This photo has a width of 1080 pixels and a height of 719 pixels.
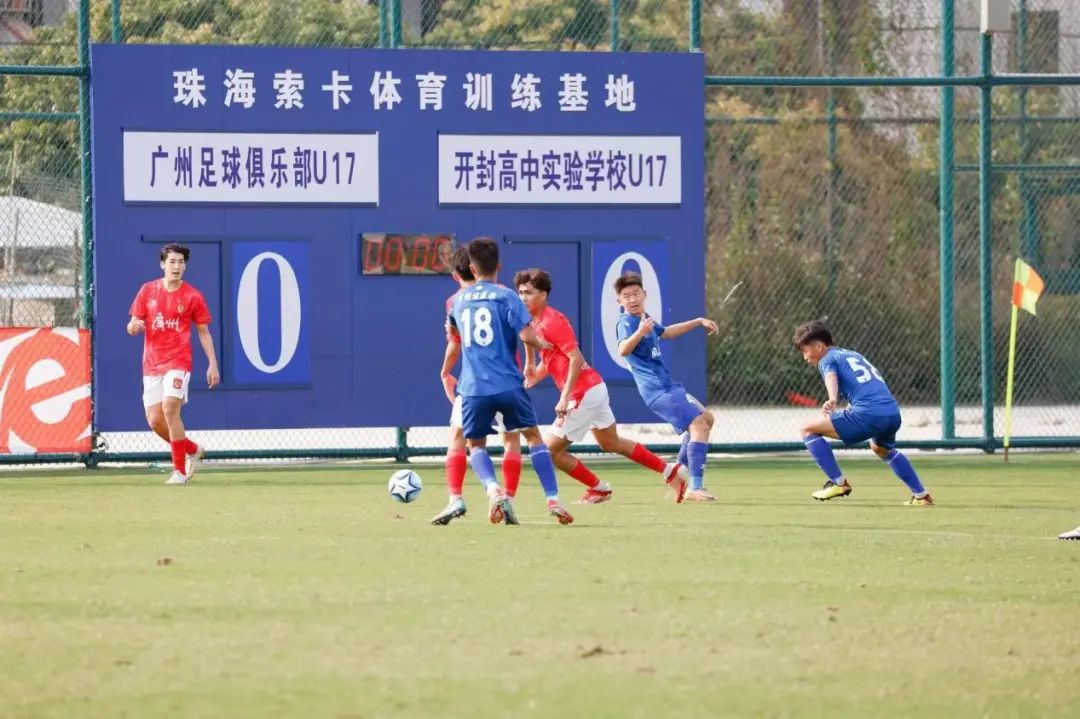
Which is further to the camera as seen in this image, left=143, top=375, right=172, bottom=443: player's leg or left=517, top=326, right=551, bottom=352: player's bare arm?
left=143, top=375, right=172, bottom=443: player's leg

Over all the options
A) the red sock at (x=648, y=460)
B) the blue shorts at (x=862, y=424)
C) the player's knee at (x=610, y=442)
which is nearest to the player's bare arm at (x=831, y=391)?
the blue shorts at (x=862, y=424)

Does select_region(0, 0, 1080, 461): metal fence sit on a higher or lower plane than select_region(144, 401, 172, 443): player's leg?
higher

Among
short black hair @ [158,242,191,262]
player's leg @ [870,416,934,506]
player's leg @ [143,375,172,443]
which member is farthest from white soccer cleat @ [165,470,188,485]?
player's leg @ [870,416,934,506]

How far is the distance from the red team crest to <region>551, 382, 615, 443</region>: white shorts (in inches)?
191

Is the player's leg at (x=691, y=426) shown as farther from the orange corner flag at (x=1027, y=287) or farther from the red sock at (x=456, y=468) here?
the orange corner flag at (x=1027, y=287)

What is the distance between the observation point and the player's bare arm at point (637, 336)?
1288cm

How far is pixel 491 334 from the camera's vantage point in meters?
10.9

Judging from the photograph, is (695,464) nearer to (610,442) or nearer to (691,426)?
(691,426)

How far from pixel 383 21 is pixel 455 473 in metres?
7.10

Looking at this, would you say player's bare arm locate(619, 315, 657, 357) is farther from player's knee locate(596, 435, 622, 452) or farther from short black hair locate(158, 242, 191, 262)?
short black hair locate(158, 242, 191, 262)

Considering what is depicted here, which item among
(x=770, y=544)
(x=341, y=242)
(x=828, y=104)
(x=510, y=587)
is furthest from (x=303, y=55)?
(x=828, y=104)

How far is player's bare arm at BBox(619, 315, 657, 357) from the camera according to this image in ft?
42.3

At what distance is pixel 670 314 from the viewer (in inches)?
661

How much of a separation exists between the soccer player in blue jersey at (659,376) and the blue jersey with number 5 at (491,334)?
216 centimetres
